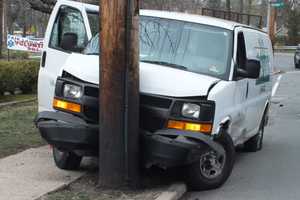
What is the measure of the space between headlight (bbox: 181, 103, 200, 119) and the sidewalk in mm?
1581

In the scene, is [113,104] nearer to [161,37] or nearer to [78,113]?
[78,113]

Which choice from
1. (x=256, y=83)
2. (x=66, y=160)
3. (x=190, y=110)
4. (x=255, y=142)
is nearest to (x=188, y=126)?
(x=190, y=110)

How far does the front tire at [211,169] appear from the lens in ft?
22.9

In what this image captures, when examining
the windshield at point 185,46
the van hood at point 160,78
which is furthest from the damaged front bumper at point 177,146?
the windshield at point 185,46

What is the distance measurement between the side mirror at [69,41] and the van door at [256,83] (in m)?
2.36

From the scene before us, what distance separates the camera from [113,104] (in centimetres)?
640

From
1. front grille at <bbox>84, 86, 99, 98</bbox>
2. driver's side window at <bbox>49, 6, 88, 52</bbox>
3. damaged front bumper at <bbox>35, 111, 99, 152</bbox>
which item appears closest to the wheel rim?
damaged front bumper at <bbox>35, 111, 99, 152</bbox>

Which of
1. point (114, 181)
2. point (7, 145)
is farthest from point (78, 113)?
point (7, 145)

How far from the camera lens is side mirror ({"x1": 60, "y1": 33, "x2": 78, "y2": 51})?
26.1 ft

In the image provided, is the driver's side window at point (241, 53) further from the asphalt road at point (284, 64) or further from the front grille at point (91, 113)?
the asphalt road at point (284, 64)

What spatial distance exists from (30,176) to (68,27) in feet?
8.51

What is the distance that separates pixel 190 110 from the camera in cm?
642

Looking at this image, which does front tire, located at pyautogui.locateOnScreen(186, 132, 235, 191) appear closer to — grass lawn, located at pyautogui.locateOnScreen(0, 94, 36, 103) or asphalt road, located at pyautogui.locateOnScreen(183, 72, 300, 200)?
asphalt road, located at pyautogui.locateOnScreen(183, 72, 300, 200)

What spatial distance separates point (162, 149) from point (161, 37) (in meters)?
1.86
